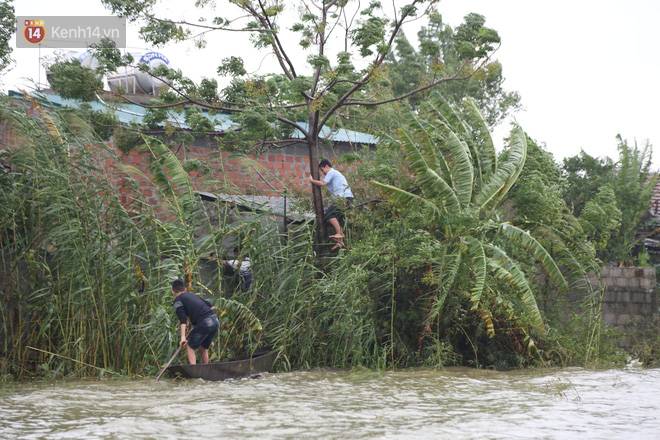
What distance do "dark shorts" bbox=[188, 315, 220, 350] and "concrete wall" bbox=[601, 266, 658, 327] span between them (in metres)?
8.13

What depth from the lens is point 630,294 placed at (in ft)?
56.1

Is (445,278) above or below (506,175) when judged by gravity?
below

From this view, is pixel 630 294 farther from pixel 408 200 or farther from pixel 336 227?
pixel 336 227

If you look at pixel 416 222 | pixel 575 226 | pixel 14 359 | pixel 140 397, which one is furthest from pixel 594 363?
pixel 14 359

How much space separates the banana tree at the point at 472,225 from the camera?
1361 cm

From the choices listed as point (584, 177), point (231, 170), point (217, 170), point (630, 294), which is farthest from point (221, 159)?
point (584, 177)

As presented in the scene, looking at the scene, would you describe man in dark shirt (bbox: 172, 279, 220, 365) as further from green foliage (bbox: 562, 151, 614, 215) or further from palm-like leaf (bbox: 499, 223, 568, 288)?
green foliage (bbox: 562, 151, 614, 215)

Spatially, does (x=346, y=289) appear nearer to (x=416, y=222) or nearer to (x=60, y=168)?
(x=416, y=222)

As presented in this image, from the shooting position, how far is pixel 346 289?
13.0 metres

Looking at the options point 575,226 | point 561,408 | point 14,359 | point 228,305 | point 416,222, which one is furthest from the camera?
point 575,226

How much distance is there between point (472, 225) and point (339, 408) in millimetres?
4565

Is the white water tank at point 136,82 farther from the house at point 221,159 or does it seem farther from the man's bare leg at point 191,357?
the man's bare leg at point 191,357

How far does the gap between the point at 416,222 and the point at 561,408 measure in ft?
14.4

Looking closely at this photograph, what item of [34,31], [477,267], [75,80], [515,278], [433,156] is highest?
[34,31]
